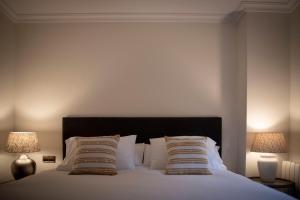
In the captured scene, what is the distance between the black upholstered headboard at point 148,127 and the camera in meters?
3.44

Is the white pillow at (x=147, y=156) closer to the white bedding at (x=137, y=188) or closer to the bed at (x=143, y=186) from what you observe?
the bed at (x=143, y=186)

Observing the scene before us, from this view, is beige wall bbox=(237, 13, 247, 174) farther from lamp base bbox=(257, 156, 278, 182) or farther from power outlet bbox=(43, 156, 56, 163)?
power outlet bbox=(43, 156, 56, 163)

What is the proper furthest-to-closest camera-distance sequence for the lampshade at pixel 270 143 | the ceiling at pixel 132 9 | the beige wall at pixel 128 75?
the beige wall at pixel 128 75 < the ceiling at pixel 132 9 < the lampshade at pixel 270 143

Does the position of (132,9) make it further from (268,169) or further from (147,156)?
(268,169)

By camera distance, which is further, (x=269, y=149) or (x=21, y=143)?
(x=21, y=143)

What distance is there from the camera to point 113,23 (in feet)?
11.8

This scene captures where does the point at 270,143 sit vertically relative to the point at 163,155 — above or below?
above

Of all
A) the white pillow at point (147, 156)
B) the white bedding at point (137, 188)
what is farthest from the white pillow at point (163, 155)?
the white bedding at point (137, 188)

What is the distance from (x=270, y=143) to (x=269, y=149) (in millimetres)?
65

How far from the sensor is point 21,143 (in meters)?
3.25

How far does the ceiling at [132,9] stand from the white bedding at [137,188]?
6.25ft

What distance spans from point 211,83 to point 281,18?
1.09 meters

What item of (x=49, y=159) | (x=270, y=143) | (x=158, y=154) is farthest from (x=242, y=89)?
(x=49, y=159)

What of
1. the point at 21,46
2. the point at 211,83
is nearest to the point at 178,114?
the point at 211,83
